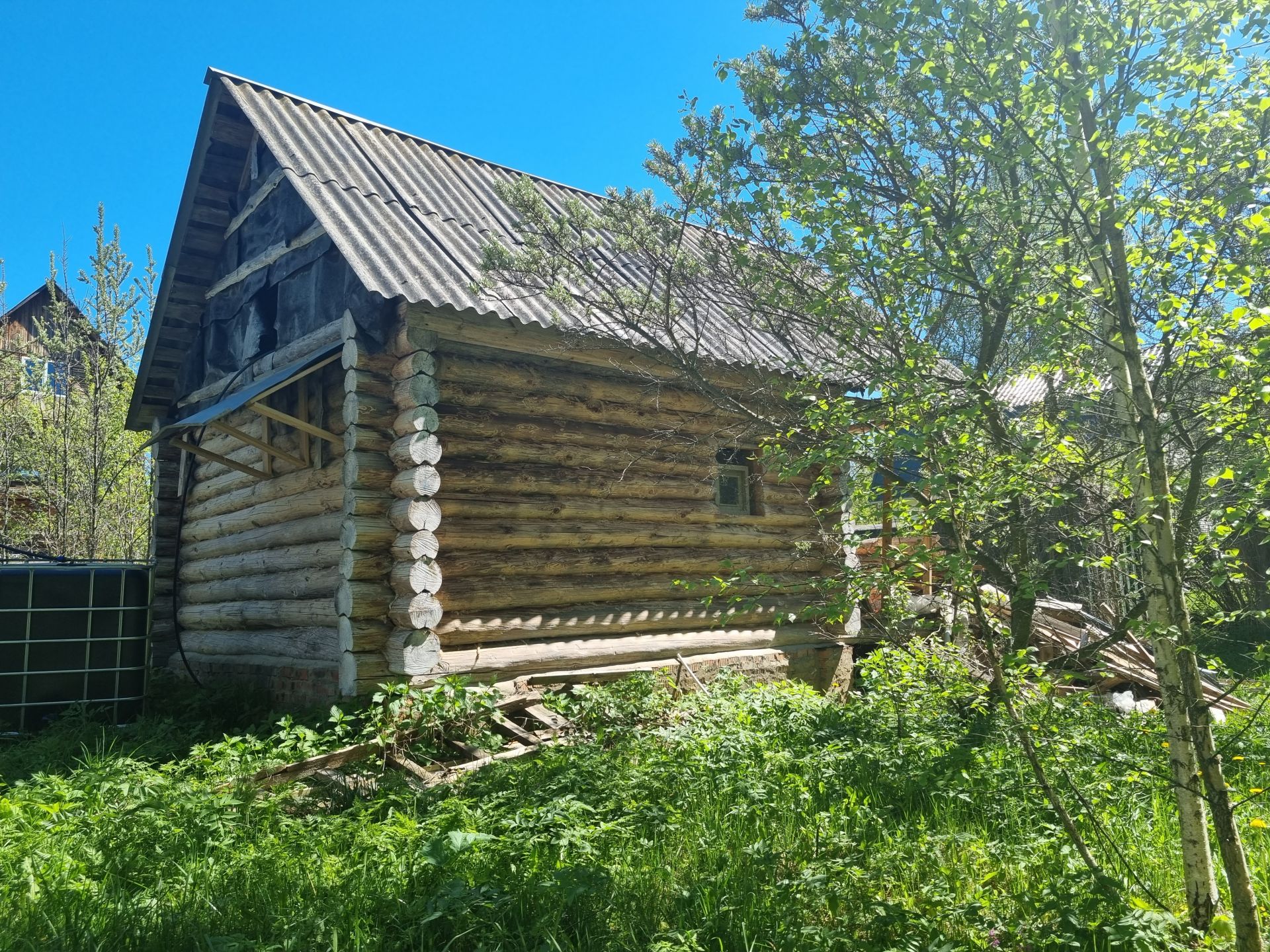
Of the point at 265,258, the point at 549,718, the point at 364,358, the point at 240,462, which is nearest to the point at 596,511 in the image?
the point at 549,718

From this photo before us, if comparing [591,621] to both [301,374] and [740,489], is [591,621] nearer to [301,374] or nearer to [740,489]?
[740,489]

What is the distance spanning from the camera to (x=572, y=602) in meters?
8.49

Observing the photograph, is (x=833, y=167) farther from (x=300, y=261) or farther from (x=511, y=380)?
(x=300, y=261)

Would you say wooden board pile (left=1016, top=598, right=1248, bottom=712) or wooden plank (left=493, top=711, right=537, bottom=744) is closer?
wooden plank (left=493, top=711, right=537, bottom=744)

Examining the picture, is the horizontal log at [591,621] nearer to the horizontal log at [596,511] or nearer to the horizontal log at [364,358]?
the horizontal log at [596,511]

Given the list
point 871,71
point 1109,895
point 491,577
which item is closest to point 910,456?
point 871,71

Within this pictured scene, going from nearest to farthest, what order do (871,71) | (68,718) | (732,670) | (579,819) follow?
(871,71) < (579,819) < (68,718) < (732,670)

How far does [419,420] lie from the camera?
7449 mm

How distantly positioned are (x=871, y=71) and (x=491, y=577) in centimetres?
537

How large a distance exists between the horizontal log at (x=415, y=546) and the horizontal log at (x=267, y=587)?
0.83m

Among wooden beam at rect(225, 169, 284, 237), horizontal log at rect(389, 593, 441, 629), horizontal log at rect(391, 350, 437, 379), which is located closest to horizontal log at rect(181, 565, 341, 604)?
horizontal log at rect(389, 593, 441, 629)

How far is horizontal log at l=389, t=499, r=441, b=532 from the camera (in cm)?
736

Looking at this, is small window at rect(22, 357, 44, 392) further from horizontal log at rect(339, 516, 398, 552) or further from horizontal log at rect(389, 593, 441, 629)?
horizontal log at rect(389, 593, 441, 629)

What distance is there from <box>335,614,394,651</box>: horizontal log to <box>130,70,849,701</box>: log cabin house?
0.02 meters
